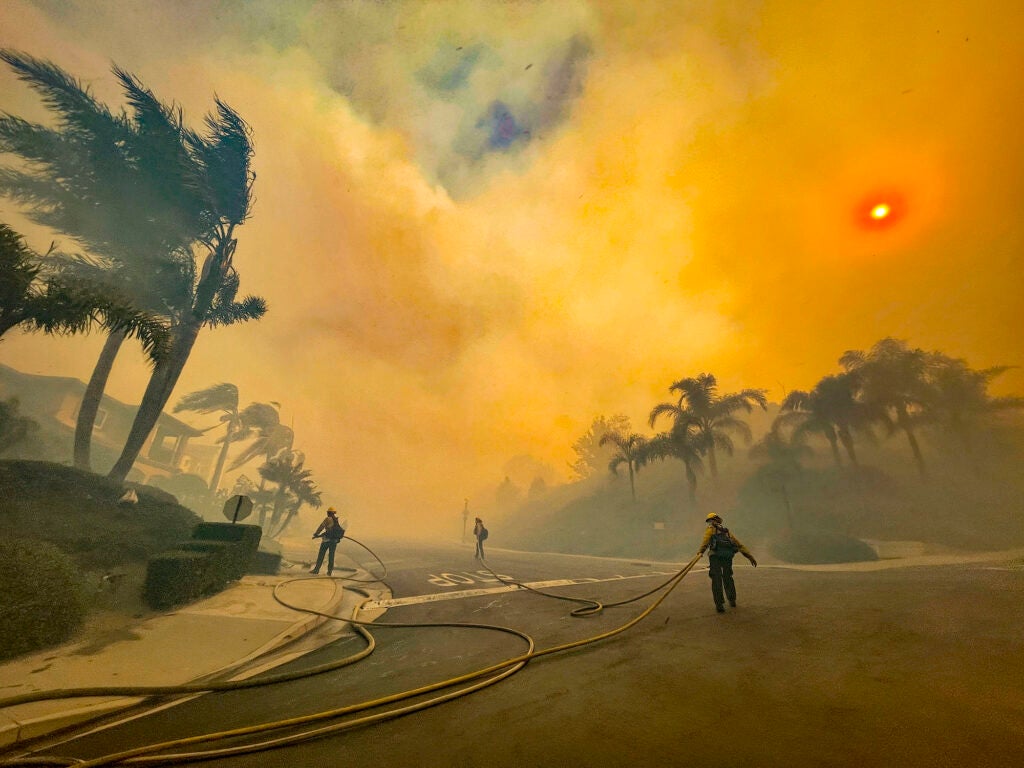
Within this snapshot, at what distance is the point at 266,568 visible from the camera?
12.8 meters

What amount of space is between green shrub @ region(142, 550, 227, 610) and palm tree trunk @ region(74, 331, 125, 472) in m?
11.2

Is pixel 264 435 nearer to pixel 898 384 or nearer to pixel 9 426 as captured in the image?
pixel 9 426

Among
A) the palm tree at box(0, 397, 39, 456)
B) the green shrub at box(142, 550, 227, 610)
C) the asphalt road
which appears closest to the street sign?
the green shrub at box(142, 550, 227, 610)

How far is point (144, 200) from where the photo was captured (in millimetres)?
Result: 17203

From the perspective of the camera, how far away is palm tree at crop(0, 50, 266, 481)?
15258 millimetres

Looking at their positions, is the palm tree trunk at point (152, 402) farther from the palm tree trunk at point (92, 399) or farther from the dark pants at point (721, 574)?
the dark pants at point (721, 574)

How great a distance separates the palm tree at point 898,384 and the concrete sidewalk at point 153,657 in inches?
1468

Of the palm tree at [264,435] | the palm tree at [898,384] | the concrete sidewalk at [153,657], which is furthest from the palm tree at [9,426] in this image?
the palm tree at [898,384]

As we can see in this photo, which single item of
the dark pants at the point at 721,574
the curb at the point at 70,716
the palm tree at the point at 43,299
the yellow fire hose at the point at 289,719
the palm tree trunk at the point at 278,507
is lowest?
the curb at the point at 70,716

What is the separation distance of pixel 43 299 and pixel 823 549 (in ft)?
94.6

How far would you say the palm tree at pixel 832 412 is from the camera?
2949 centimetres

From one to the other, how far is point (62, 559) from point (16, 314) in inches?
230

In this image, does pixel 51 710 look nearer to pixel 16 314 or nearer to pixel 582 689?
pixel 582 689

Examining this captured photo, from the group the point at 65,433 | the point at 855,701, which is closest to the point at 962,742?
the point at 855,701
